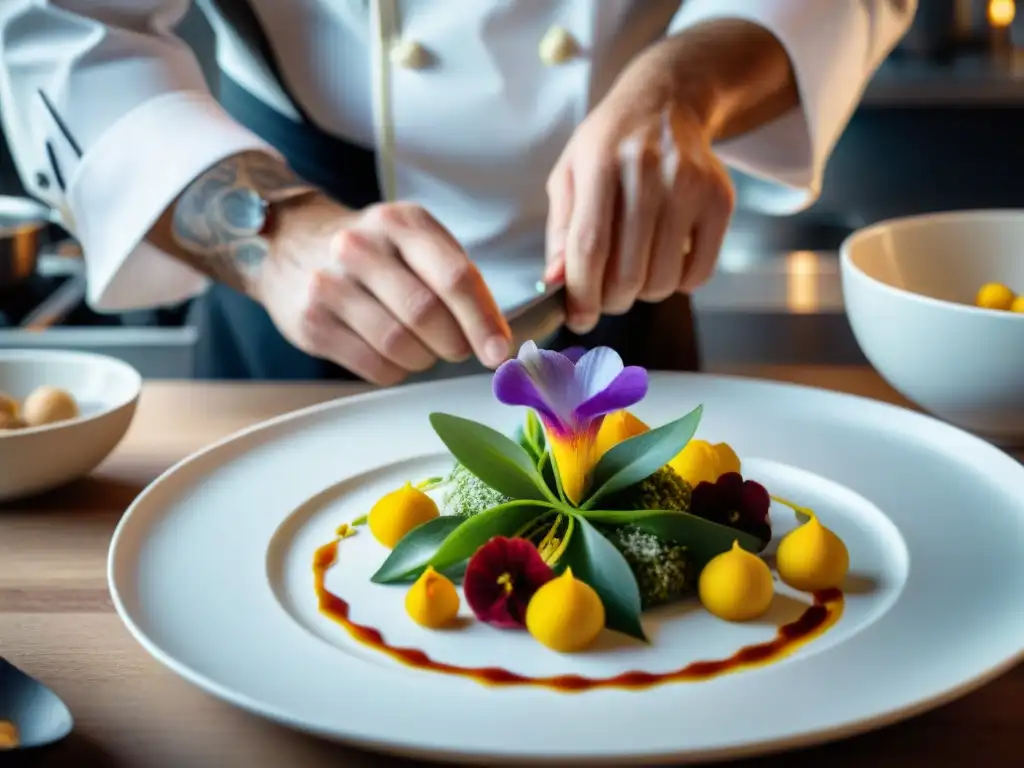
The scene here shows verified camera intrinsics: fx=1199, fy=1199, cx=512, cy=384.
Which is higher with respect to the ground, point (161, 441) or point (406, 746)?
point (406, 746)

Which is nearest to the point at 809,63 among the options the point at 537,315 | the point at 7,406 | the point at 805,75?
the point at 805,75

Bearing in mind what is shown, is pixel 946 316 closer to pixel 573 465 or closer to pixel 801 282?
pixel 573 465

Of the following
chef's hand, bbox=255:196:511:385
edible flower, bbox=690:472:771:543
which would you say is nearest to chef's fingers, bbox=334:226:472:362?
chef's hand, bbox=255:196:511:385

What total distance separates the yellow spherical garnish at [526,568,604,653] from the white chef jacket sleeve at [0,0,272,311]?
484mm

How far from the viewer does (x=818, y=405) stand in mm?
840

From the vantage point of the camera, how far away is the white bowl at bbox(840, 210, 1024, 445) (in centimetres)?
76

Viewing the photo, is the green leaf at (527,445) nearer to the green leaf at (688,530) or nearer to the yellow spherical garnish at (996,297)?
the green leaf at (688,530)

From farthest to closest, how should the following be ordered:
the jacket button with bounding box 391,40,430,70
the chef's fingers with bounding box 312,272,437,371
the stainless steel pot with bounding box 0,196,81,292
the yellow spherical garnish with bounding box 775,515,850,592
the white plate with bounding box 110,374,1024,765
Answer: the stainless steel pot with bounding box 0,196,81,292 → the jacket button with bounding box 391,40,430,70 → the chef's fingers with bounding box 312,272,437,371 → the yellow spherical garnish with bounding box 775,515,850,592 → the white plate with bounding box 110,374,1024,765

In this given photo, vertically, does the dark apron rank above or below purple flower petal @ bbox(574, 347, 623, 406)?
below

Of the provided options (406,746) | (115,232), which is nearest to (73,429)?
(115,232)

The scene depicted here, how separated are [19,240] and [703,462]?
1.15 metres

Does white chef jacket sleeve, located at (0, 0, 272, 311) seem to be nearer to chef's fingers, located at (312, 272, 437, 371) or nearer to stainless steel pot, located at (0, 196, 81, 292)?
chef's fingers, located at (312, 272, 437, 371)

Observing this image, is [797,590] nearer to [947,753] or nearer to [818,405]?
[947,753]

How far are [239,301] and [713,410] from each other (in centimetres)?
55
